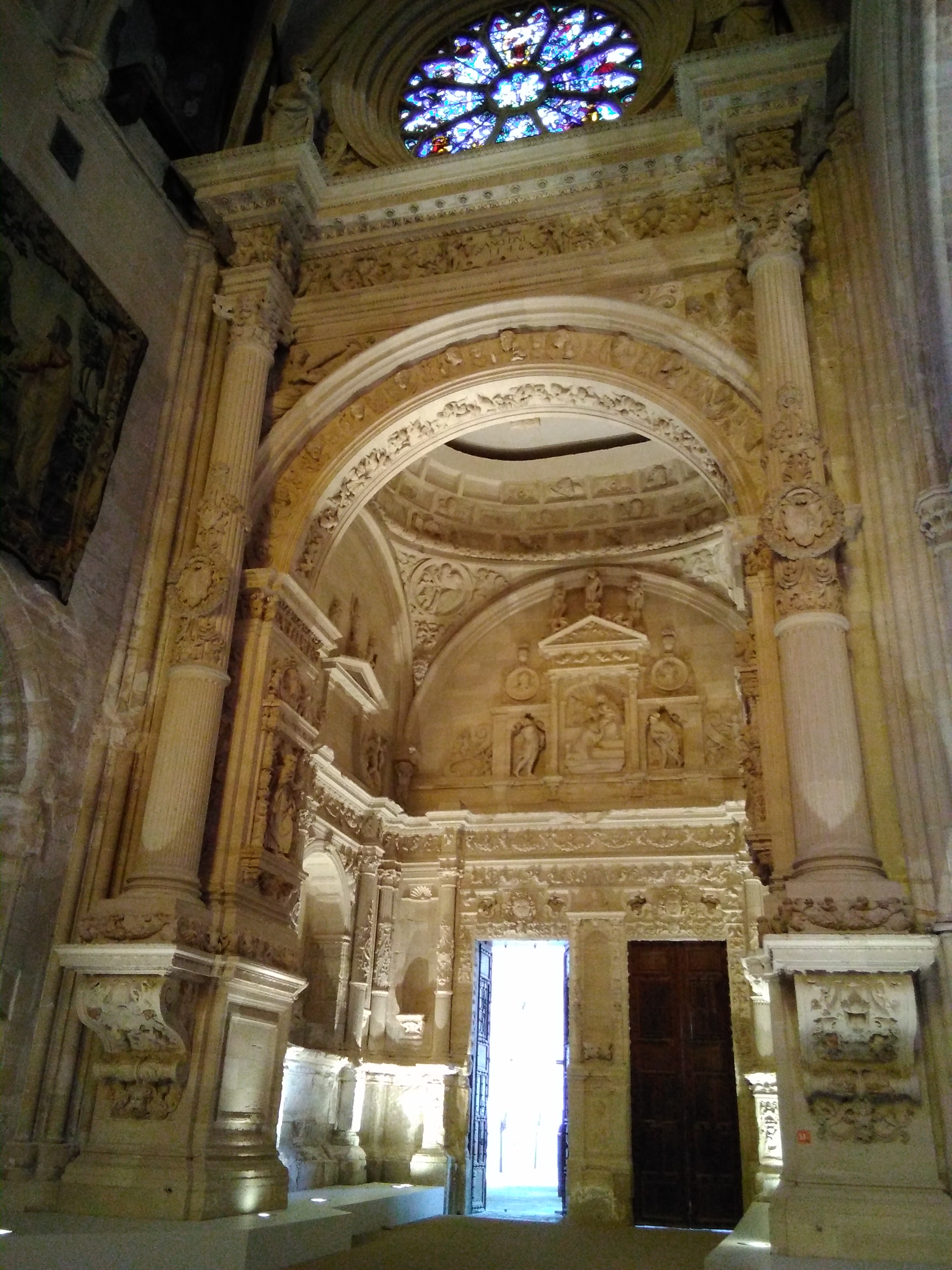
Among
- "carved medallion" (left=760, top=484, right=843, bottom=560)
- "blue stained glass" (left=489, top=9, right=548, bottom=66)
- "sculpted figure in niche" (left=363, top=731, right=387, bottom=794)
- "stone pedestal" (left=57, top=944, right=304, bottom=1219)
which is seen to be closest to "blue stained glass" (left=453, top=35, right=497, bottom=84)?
"blue stained glass" (left=489, top=9, right=548, bottom=66)

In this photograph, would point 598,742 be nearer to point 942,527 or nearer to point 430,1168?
point 430,1168

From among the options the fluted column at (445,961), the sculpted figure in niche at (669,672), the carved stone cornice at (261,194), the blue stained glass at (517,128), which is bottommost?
the fluted column at (445,961)

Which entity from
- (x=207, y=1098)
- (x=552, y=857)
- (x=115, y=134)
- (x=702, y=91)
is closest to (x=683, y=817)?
(x=552, y=857)

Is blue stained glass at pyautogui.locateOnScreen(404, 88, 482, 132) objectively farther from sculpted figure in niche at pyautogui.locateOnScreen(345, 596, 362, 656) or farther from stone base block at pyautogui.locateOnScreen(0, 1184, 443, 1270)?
stone base block at pyautogui.locateOnScreen(0, 1184, 443, 1270)

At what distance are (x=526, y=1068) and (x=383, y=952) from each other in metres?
6.75

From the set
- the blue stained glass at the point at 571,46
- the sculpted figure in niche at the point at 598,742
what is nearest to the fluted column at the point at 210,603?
the blue stained glass at the point at 571,46

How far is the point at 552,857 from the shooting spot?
11922mm

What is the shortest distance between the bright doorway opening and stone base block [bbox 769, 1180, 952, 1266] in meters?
10.2

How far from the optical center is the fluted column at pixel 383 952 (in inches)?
449

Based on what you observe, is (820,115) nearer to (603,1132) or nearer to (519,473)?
(519,473)

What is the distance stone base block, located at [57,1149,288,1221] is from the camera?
6.37 m

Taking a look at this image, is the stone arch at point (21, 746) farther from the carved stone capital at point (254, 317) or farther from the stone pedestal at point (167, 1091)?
the carved stone capital at point (254, 317)

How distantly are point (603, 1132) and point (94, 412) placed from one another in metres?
8.41

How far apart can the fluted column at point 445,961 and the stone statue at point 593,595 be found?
364cm
